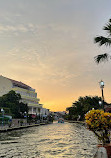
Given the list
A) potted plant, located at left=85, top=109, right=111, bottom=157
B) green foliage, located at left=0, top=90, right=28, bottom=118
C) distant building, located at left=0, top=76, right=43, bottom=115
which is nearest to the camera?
potted plant, located at left=85, top=109, right=111, bottom=157

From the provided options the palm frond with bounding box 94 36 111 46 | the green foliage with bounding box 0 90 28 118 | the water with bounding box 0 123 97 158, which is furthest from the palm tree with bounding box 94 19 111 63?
the green foliage with bounding box 0 90 28 118

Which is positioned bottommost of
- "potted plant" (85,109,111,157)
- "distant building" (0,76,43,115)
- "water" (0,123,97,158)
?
"water" (0,123,97,158)

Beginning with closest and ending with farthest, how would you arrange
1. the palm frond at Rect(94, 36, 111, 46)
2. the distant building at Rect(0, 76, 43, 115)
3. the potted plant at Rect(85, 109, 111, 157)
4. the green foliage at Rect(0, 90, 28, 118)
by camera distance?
the potted plant at Rect(85, 109, 111, 157), the palm frond at Rect(94, 36, 111, 46), the green foliage at Rect(0, 90, 28, 118), the distant building at Rect(0, 76, 43, 115)

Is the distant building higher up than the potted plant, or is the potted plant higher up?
the distant building

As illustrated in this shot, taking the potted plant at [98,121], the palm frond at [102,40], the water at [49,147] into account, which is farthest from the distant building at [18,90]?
the potted plant at [98,121]

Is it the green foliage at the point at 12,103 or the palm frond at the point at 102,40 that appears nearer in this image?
the palm frond at the point at 102,40

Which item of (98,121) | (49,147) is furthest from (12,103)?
(98,121)

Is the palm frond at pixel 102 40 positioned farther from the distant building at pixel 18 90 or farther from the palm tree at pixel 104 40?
the distant building at pixel 18 90

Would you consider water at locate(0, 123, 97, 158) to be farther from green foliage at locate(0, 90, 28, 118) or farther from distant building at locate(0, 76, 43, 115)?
distant building at locate(0, 76, 43, 115)

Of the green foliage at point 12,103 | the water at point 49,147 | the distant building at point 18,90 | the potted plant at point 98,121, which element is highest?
the distant building at point 18,90

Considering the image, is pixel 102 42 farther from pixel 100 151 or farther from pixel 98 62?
pixel 100 151

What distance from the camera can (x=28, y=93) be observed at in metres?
94.9

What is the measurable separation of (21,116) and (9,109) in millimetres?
7909

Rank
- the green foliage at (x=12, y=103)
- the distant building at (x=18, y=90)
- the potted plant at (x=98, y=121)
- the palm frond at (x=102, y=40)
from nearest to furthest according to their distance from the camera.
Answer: the potted plant at (x=98, y=121) → the palm frond at (x=102, y=40) → the green foliage at (x=12, y=103) → the distant building at (x=18, y=90)
